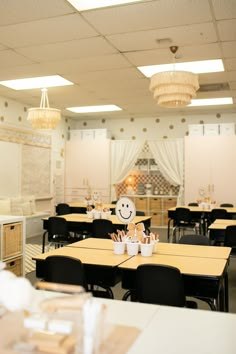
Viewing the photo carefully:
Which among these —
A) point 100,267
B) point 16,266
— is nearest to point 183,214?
point 16,266

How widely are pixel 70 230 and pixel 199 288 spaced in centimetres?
357

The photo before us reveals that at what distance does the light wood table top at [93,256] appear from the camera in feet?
10.5

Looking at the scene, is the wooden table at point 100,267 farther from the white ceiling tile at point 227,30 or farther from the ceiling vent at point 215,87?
the ceiling vent at point 215,87

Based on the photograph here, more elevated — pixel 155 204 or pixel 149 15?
pixel 149 15

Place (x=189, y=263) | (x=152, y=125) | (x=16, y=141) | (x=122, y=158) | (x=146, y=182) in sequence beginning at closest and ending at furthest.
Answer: (x=189, y=263), (x=16, y=141), (x=122, y=158), (x=152, y=125), (x=146, y=182)

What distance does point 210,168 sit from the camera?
9.45 meters

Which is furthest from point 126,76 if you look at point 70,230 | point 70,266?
point 70,266

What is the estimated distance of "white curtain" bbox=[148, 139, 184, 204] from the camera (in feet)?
32.8

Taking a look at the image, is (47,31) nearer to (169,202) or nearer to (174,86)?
(174,86)

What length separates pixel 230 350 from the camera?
54.7 inches

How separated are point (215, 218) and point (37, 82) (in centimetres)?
414

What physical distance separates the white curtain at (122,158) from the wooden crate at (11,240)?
582cm

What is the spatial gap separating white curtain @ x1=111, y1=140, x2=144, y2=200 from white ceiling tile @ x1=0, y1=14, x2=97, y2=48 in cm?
576

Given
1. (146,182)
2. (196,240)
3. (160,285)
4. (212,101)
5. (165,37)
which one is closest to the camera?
(160,285)
